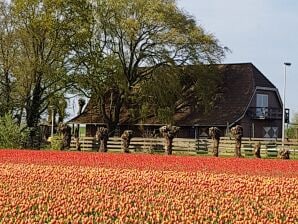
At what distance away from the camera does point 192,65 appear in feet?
194

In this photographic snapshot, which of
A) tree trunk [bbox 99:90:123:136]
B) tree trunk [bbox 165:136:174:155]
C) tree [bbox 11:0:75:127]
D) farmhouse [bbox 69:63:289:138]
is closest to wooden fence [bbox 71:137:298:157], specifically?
→ tree trunk [bbox 165:136:174:155]

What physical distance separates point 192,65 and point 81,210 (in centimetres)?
5006

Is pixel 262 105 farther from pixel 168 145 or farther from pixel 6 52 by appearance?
pixel 6 52

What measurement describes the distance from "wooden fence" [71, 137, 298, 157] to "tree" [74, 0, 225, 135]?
9.44 m

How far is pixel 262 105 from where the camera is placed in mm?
63938

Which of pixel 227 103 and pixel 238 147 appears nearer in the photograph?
pixel 238 147

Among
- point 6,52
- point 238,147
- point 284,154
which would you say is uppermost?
point 6,52

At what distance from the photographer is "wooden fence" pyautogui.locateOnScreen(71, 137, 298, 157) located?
44219mm

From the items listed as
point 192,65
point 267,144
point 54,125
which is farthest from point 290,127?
point 267,144

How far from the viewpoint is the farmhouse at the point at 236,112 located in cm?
6076

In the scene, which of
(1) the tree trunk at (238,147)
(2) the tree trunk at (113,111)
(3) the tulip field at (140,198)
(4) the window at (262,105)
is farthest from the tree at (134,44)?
(3) the tulip field at (140,198)

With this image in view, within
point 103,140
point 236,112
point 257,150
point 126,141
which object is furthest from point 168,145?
point 236,112

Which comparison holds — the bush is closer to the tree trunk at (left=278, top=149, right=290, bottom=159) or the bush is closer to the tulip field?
the tree trunk at (left=278, top=149, right=290, bottom=159)

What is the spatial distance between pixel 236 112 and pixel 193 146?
48.3ft
